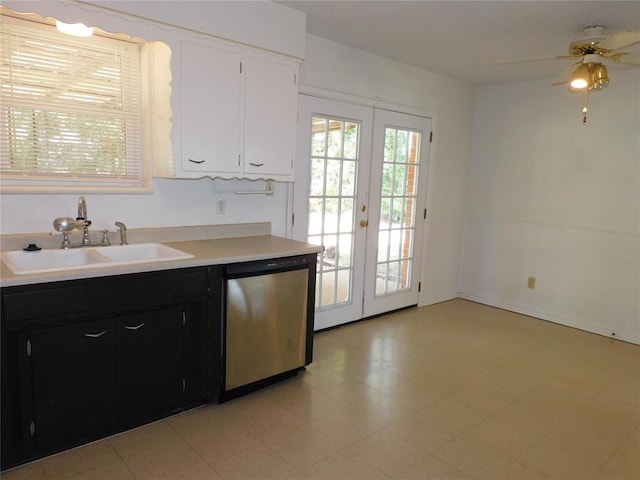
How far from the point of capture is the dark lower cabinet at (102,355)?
1907 mm

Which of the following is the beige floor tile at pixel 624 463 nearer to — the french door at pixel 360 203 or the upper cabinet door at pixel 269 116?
the french door at pixel 360 203

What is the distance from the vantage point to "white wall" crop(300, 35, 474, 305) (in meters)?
3.50

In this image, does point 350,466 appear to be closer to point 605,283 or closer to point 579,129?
point 605,283

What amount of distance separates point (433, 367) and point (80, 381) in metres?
2.29

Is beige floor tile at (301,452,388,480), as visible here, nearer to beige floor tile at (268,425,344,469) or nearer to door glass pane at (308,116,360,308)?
beige floor tile at (268,425,344,469)

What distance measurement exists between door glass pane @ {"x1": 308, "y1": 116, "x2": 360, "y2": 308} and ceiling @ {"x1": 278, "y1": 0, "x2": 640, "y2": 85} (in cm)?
70

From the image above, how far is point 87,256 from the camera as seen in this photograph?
242cm

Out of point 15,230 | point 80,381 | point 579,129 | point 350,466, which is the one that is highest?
point 579,129

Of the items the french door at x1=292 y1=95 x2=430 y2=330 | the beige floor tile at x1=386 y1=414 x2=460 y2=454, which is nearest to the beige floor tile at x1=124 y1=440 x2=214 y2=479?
the beige floor tile at x1=386 y1=414 x2=460 y2=454

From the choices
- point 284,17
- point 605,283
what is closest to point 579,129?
point 605,283

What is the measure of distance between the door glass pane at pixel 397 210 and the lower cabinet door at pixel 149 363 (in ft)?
7.63

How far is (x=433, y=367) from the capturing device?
3252 millimetres

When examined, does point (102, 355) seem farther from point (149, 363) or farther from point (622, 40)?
point (622, 40)

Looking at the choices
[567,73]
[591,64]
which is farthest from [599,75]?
[567,73]
